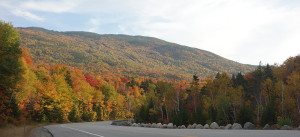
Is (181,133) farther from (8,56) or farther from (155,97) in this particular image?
(155,97)

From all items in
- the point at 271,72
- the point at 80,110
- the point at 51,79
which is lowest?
the point at 80,110

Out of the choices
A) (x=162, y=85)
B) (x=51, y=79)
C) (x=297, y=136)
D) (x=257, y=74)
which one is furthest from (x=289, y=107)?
(x=51, y=79)

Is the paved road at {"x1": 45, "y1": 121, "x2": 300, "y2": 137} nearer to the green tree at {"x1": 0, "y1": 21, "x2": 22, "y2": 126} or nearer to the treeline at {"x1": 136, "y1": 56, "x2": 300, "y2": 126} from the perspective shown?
the green tree at {"x1": 0, "y1": 21, "x2": 22, "y2": 126}

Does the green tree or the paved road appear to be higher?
the green tree

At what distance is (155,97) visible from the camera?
64125 mm

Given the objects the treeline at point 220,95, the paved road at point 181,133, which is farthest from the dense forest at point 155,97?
the paved road at point 181,133

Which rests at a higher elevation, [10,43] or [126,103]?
[10,43]

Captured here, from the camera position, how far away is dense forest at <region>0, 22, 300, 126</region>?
29375 millimetres

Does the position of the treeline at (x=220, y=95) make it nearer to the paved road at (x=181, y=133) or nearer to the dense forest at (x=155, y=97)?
the dense forest at (x=155, y=97)

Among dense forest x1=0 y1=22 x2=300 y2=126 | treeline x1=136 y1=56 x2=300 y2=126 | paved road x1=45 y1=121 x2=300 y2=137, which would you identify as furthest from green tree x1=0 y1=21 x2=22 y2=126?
treeline x1=136 y1=56 x2=300 y2=126

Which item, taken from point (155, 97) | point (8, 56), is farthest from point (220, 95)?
point (8, 56)

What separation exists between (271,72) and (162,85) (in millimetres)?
30388

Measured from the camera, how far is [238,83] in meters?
65.4

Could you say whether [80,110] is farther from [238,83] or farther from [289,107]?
[289,107]
